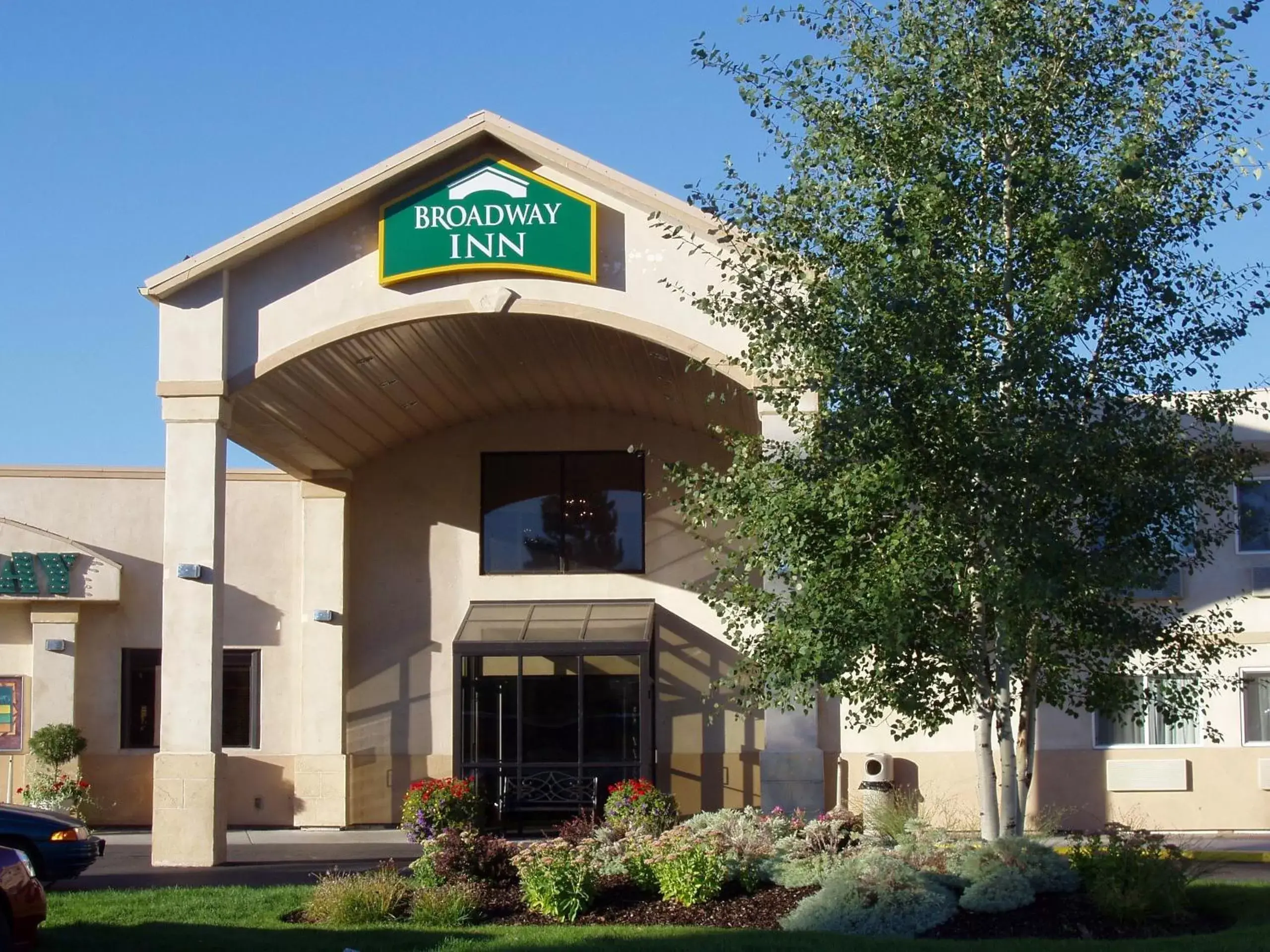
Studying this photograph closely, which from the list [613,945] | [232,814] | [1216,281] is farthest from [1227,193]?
[232,814]

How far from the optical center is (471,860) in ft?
46.4

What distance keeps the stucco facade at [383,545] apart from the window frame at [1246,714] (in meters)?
0.08

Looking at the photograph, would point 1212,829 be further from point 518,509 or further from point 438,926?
point 438,926

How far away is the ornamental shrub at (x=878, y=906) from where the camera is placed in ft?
40.9

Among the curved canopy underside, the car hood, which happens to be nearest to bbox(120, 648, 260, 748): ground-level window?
the curved canopy underside

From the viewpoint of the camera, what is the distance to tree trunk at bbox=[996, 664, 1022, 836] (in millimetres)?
13297

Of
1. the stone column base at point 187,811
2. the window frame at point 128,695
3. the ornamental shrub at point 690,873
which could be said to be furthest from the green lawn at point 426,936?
the window frame at point 128,695

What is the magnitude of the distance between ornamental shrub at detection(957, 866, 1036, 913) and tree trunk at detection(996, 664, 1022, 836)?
3.28 feet

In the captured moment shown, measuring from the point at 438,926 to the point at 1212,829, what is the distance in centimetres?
1360

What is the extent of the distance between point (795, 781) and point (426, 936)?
661 centimetres

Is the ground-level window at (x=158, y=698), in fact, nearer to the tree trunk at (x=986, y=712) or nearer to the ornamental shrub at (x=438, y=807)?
the ornamental shrub at (x=438, y=807)

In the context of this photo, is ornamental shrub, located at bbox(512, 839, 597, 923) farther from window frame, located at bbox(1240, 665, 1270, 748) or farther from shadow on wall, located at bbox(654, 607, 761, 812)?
window frame, located at bbox(1240, 665, 1270, 748)

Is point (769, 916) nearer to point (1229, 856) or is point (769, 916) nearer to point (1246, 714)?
point (1229, 856)

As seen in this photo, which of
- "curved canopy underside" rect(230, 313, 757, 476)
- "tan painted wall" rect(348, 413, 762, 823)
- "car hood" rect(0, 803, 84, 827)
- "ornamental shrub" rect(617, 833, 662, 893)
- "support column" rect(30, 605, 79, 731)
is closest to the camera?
"ornamental shrub" rect(617, 833, 662, 893)
